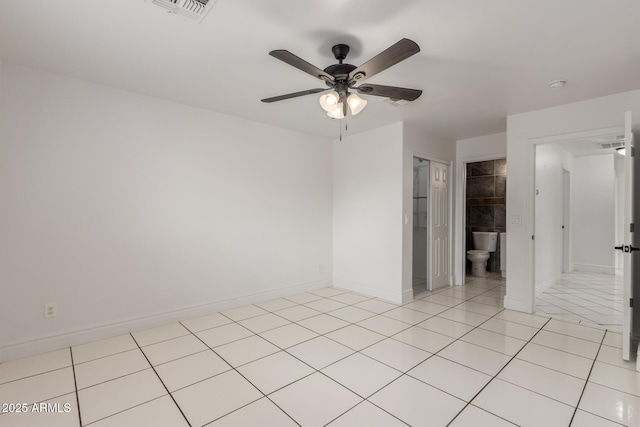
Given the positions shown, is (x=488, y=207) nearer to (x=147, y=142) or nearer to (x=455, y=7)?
(x=455, y=7)

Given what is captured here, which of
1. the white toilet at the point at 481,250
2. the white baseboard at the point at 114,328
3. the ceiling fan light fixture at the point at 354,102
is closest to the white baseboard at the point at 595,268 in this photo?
the white toilet at the point at 481,250

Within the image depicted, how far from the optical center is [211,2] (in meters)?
Result: 1.76

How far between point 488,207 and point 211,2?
632 cm

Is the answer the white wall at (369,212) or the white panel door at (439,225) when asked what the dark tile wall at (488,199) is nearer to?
the white panel door at (439,225)

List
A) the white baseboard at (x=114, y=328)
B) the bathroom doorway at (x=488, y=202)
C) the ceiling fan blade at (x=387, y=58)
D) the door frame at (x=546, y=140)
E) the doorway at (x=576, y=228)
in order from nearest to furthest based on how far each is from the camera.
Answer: the ceiling fan blade at (x=387, y=58), the white baseboard at (x=114, y=328), the door frame at (x=546, y=140), the doorway at (x=576, y=228), the bathroom doorway at (x=488, y=202)

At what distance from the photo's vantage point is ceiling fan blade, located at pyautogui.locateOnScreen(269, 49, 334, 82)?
177cm

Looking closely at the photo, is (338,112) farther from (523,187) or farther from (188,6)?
(523,187)

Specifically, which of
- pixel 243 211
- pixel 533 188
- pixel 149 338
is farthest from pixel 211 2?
pixel 533 188

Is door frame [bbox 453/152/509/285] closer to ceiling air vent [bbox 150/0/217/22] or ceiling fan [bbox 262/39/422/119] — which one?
ceiling fan [bbox 262/39/422/119]

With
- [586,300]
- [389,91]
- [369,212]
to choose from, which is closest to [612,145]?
[586,300]

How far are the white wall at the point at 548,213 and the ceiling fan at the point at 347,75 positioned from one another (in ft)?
10.7

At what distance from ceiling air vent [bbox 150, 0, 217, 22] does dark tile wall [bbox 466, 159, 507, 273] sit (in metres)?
6.21

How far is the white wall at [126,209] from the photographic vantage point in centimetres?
254

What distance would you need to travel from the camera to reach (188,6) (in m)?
1.79
